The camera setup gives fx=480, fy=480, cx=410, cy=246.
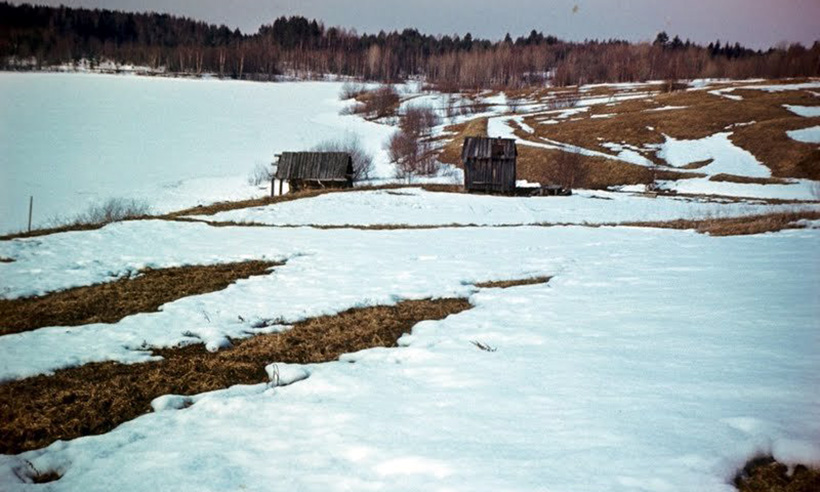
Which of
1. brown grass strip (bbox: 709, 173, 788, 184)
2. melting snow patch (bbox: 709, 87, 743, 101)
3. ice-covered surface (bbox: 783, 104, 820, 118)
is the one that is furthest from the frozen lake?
melting snow patch (bbox: 709, 87, 743, 101)

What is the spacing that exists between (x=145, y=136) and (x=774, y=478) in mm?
86928

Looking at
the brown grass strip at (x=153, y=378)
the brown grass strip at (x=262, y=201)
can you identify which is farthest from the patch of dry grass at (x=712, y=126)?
the brown grass strip at (x=153, y=378)

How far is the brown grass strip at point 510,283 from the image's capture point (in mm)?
10013

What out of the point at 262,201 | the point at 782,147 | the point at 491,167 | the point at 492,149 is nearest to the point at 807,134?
the point at 782,147

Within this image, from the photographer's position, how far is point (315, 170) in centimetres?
4438

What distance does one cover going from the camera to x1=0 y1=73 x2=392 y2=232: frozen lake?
160ft

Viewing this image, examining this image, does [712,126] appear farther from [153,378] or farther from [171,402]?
[171,402]

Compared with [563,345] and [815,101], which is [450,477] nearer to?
[563,345]

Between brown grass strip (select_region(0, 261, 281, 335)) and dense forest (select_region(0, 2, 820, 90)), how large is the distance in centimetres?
10093

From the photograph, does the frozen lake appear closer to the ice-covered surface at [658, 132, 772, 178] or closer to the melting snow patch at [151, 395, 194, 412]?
the melting snow patch at [151, 395, 194, 412]

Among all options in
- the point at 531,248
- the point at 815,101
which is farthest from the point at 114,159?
the point at 815,101

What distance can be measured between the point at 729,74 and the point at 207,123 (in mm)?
127959

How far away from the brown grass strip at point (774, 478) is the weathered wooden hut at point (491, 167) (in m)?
39.8

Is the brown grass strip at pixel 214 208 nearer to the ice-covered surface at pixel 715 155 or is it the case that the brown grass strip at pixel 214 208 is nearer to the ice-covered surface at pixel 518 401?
the ice-covered surface at pixel 518 401
